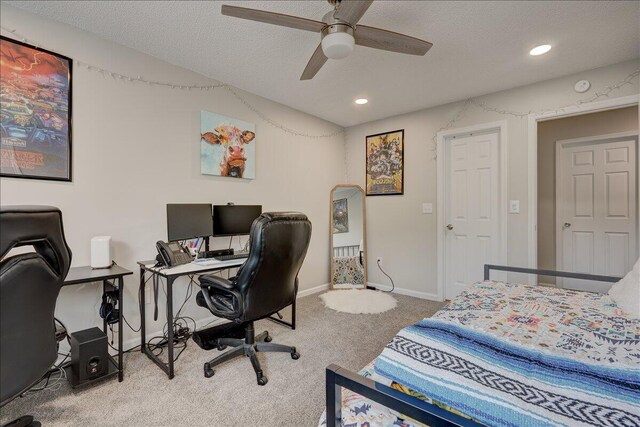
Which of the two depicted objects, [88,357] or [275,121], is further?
[275,121]

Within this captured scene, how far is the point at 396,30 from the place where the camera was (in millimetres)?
2148

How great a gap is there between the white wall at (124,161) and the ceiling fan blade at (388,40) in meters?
1.76

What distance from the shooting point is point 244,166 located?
3174 mm

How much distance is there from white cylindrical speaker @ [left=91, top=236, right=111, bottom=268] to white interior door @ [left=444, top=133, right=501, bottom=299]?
3.49 metres

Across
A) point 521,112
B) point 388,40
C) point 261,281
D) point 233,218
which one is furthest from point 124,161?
point 521,112

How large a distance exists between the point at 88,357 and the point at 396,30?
120 inches

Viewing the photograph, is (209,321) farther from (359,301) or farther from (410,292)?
(410,292)

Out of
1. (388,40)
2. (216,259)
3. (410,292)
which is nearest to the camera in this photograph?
(388,40)

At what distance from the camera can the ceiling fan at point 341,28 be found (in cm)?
151

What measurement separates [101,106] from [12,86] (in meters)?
0.47

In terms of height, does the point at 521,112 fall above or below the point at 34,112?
above

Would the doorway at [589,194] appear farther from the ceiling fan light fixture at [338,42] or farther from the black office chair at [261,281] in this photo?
the black office chair at [261,281]

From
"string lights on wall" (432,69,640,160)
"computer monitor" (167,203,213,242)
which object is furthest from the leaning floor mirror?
"computer monitor" (167,203,213,242)

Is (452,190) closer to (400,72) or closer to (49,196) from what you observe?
(400,72)
